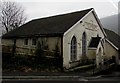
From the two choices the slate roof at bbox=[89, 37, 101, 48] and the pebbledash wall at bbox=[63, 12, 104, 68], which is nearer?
the pebbledash wall at bbox=[63, 12, 104, 68]

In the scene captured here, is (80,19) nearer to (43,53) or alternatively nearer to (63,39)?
(63,39)

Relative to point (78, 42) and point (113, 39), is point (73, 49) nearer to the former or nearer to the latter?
point (78, 42)

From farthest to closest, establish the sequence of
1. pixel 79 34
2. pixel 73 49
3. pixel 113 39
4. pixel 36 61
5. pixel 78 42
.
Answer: pixel 113 39, pixel 79 34, pixel 78 42, pixel 73 49, pixel 36 61

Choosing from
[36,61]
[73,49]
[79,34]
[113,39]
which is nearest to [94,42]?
[79,34]

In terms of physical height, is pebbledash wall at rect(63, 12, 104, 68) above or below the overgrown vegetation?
above

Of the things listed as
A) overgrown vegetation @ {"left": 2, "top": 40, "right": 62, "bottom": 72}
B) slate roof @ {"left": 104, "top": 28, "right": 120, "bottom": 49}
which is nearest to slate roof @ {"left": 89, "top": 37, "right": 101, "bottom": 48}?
overgrown vegetation @ {"left": 2, "top": 40, "right": 62, "bottom": 72}

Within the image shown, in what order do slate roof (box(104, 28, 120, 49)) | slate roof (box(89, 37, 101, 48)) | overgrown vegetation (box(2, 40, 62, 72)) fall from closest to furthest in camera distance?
overgrown vegetation (box(2, 40, 62, 72))
slate roof (box(89, 37, 101, 48))
slate roof (box(104, 28, 120, 49))

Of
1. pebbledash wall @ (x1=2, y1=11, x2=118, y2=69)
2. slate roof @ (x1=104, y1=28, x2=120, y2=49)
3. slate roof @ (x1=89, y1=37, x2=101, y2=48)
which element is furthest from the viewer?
slate roof @ (x1=104, y1=28, x2=120, y2=49)

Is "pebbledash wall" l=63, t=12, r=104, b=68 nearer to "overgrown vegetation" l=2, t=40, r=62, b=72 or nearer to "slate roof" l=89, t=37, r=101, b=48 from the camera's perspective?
"slate roof" l=89, t=37, r=101, b=48

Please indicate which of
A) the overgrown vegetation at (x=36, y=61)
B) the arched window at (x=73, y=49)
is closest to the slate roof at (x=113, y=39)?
the arched window at (x=73, y=49)

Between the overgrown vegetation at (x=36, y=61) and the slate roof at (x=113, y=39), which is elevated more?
the slate roof at (x=113, y=39)

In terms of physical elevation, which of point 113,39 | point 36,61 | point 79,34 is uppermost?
point 113,39

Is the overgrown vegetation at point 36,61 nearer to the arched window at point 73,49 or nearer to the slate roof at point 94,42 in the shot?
the arched window at point 73,49

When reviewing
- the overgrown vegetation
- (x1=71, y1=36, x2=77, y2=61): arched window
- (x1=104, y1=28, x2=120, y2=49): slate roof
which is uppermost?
(x1=104, y1=28, x2=120, y2=49): slate roof
